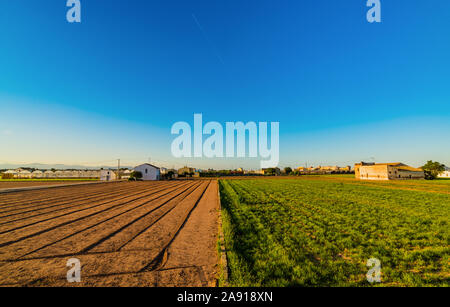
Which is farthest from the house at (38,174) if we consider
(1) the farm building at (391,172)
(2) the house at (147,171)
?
(1) the farm building at (391,172)

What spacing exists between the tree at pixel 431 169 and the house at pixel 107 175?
109m

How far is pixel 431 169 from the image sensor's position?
62.1 metres

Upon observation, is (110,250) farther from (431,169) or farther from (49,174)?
(49,174)

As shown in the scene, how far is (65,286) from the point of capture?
3557 millimetres

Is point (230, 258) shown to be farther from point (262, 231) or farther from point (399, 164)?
point (399, 164)

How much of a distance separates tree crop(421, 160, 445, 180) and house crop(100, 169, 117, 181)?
4305 inches

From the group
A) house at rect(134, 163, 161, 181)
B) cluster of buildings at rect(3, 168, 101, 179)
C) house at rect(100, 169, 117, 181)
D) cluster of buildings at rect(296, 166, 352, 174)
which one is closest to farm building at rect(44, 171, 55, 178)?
cluster of buildings at rect(3, 168, 101, 179)

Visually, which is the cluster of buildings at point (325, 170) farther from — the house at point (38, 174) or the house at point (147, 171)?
the house at point (38, 174)

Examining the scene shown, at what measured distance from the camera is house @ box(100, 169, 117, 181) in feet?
192

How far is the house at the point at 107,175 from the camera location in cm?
5866

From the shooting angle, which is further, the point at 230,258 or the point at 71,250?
the point at 71,250
